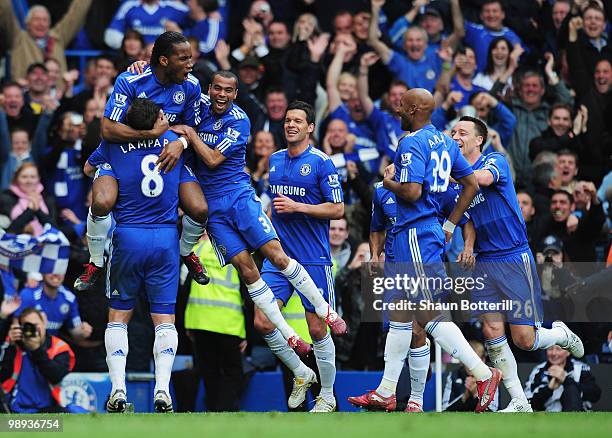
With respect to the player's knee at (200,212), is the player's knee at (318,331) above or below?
below

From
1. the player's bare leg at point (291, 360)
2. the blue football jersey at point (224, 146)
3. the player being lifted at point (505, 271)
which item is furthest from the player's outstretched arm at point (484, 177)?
the player's bare leg at point (291, 360)

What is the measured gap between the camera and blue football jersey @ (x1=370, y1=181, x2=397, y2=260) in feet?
39.2

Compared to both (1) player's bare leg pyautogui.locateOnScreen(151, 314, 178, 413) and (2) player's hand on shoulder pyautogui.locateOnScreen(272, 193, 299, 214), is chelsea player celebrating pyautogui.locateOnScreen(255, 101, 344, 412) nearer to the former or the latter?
(2) player's hand on shoulder pyautogui.locateOnScreen(272, 193, 299, 214)

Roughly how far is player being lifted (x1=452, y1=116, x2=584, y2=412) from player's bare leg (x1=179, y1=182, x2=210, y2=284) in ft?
8.25

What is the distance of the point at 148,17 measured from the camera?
57.5 feet

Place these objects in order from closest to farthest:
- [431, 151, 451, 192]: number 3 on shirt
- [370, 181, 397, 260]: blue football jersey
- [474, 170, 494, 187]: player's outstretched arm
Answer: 1. [431, 151, 451, 192]: number 3 on shirt
2. [474, 170, 494, 187]: player's outstretched arm
3. [370, 181, 397, 260]: blue football jersey

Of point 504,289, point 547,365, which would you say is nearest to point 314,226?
point 504,289

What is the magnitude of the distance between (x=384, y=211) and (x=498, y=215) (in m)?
1.06

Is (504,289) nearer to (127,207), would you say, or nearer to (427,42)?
(127,207)

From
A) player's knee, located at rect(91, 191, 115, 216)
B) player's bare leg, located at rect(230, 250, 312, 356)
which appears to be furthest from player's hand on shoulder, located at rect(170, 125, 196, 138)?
player's bare leg, located at rect(230, 250, 312, 356)

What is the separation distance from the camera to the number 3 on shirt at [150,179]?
10.6 m

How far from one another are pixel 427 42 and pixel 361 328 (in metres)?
4.77

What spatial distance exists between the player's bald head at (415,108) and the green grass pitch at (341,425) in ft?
8.67
